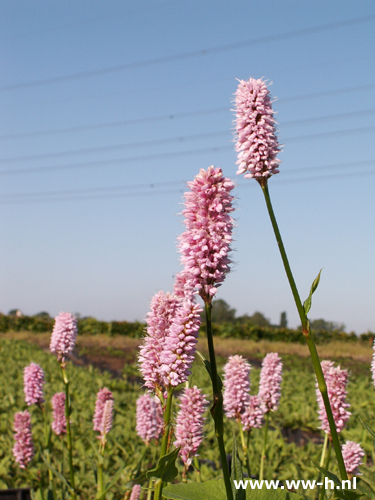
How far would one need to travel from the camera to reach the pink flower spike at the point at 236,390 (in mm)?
3432

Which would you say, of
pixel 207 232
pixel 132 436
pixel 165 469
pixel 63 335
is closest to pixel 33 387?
pixel 63 335

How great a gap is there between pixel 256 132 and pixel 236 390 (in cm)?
206

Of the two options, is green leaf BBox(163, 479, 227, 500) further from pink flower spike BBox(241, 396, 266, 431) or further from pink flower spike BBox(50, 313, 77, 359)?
pink flower spike BBox(50, 313, 77, 359)

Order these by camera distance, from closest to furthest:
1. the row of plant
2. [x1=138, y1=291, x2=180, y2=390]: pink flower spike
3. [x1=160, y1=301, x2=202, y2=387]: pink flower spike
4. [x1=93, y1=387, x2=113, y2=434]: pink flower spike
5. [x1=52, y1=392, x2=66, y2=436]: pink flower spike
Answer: [x1=160, y1=301, x2=202, y2=387]: pink flower spike, [x1=138, y1=291, x2=180, y2=390]: pink flower spike, [x1=93, y1=387, x2=113, y2=434]: pink flower spike, [x1=52, y1=392, x2=66, y2=436]: pink flower spike, the row of plant

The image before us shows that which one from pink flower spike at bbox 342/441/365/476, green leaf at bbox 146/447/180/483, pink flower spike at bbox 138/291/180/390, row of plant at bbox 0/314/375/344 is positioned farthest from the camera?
row of plant at bbox 0/314/375/344

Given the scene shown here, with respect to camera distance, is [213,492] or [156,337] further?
[213,492]

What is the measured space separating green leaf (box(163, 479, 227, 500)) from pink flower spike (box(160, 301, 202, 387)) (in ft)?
1.91

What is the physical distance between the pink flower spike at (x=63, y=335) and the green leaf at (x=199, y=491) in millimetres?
1644

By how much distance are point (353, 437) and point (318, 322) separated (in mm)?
59028

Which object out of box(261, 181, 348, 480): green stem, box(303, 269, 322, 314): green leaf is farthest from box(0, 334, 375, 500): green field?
box(303, 269, 322, 314): green leaf

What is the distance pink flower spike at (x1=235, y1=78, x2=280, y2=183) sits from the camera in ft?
6.72

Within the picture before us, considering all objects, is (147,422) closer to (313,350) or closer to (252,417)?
(252,417)

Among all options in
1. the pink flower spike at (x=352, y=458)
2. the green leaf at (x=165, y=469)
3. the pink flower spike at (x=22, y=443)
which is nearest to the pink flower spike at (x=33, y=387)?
the pink flower spike at (x=22, y=443)

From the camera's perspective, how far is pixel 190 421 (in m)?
2.66
